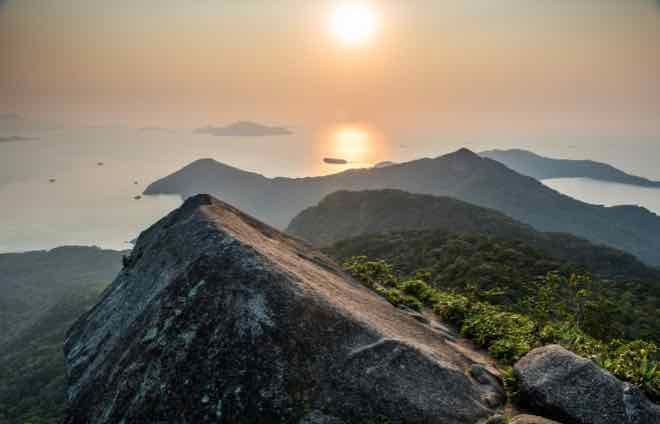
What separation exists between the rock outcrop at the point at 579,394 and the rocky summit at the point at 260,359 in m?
0.84

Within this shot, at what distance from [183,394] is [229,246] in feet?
11.8

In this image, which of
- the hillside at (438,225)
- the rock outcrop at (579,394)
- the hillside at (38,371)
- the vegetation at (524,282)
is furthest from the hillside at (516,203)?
the rock outcrop at (579,394)

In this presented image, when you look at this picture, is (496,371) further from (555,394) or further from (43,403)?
(43,403)

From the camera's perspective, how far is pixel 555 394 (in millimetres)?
7781

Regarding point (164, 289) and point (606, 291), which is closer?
point (164, 289)

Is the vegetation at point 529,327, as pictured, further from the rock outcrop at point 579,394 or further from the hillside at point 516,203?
the hillside at point 516,203

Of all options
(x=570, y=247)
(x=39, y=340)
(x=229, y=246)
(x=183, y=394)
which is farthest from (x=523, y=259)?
(x=39, y=340)

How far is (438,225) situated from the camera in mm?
70875

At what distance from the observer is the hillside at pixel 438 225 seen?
154 feet

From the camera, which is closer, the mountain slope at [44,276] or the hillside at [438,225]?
the hillside at [438,225]

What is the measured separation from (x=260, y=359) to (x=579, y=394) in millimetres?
6638

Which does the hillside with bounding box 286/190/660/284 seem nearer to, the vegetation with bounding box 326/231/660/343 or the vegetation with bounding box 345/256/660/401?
the vegetation with bounding box 326/231/660/343

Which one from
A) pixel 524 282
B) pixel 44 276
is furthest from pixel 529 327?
pixel 44 276

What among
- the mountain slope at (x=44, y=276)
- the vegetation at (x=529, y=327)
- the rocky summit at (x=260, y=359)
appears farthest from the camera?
the mountain slope at (x=44, y=276)
